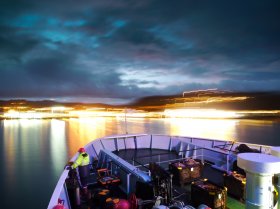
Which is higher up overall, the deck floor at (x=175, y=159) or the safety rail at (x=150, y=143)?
the safety rail at (x=150, y=143)

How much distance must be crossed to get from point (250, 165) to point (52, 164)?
4748 centimetres

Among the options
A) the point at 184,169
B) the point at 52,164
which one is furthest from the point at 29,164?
the point at 184,169

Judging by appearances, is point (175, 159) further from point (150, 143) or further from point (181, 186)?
point (150, 143)

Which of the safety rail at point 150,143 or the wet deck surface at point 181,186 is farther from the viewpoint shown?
the safety rail at point 150,143

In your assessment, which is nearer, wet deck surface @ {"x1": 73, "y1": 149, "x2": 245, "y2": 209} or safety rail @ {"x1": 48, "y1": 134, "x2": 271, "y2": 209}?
wet deck surface @ {"x1": 73, "y1": 149, "x2": 245, "y2": 209}

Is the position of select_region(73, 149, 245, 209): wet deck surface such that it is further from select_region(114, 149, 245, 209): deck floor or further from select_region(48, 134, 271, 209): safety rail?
select_region(48, 134, 271, 209): safety rail

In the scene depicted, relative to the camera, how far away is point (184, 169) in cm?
926

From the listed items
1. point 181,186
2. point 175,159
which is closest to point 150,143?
point 175,159

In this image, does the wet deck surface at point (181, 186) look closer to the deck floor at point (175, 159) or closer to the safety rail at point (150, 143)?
the deck floor at point (175, 159)

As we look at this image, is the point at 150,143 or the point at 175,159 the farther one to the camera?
the point at 150,143

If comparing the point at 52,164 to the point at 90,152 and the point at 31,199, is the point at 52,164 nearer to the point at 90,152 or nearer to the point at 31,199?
the point at 31,199

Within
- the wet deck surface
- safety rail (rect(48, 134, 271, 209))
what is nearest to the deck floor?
the wet deck surface

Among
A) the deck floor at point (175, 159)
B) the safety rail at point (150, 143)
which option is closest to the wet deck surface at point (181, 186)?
the deck floor at point (175, 159)

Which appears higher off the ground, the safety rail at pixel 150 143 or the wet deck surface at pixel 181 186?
the safety rail at pixel 150 143
